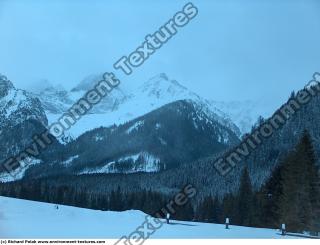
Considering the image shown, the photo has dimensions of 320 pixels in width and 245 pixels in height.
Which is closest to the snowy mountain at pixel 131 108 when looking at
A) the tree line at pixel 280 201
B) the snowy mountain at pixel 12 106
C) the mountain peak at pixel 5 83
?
the snowy mountain at pixel 12 106

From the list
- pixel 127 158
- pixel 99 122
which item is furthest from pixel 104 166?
pixel 99 122

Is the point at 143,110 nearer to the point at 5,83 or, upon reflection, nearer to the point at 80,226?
the point at 5,83

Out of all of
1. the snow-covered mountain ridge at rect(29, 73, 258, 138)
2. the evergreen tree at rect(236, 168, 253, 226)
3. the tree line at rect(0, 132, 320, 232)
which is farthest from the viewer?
the snow-covered mountain ridge at rect(29, 73, 258, 138)

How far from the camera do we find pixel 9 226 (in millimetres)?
15805

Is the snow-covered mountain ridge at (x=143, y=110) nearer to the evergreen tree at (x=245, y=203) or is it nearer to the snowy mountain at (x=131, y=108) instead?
the snowy mountain at (x=131, y=108)

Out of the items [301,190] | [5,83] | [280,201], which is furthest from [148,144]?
[301,190]

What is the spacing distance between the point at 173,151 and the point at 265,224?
83.1 metres

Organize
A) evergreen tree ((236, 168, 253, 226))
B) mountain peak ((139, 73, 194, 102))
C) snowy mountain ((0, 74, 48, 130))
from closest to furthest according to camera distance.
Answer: evergreen tree ((236, 168, 253, 226))
snowy mountain ((0, 74, 48, 130))
mountain peak ((139, 73, 194, 102))

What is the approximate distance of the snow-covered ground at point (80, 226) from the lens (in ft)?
51.5

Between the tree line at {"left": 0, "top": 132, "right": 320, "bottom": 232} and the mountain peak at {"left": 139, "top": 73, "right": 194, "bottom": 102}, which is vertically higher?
the mountain peak at {"left": 139, "top": 73, "right": 194, "bottom": 102}

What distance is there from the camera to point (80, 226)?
16.4 m

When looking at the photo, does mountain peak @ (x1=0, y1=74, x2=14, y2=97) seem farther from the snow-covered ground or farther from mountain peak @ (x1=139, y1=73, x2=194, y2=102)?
the snow-covered ground

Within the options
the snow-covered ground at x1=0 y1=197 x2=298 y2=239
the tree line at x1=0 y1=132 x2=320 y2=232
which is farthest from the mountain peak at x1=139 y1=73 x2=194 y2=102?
the snow-covered ground at x1=0 y1=197 x2=298 y2=239

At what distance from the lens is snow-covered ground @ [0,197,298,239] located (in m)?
15.7
